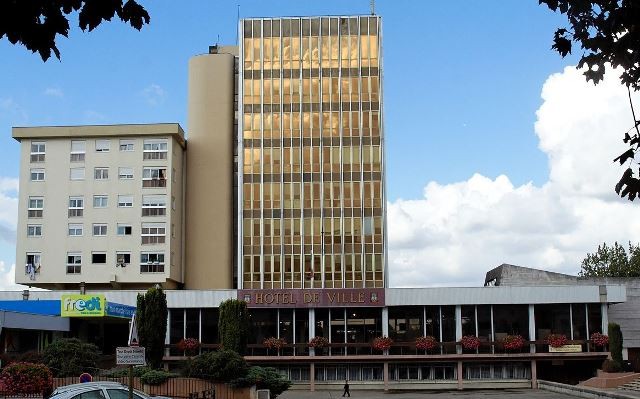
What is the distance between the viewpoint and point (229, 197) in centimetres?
7169

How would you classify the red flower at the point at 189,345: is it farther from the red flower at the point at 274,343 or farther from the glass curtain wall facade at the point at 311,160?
the glass curtain wall facade at the point at 311,160

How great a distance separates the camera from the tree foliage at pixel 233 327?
43.2 meters

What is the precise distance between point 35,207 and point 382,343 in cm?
3047

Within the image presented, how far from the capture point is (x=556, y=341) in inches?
2117

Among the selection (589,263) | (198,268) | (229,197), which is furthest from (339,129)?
(589,263)

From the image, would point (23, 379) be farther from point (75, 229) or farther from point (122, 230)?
point (75, 229)

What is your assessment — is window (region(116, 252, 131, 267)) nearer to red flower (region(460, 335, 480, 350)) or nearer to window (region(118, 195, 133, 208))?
window (region(118, 195, 133, 208))

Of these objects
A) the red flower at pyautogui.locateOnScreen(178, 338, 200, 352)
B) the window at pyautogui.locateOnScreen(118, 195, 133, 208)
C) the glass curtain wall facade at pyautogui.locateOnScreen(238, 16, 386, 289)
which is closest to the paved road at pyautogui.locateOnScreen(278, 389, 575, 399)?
the red flower at pyautogui.locateOnScreen(178, 338, 200, 352)

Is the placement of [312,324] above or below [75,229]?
below

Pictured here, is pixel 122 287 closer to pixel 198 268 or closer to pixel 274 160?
pixel 198 268

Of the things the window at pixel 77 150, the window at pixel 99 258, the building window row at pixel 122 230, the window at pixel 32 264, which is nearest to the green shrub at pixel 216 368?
the building window row at pixel 122 230

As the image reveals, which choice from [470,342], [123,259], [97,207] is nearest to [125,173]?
[97,207]

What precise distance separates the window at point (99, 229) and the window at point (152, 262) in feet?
12.0

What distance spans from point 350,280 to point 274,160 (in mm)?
11824
